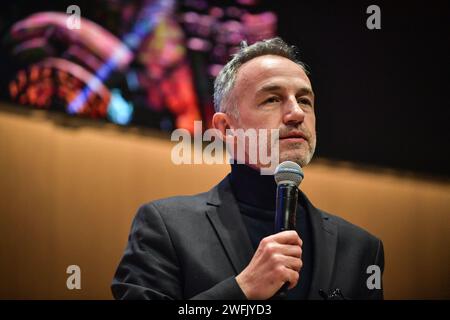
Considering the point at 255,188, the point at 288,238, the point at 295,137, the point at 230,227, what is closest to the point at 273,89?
the point at 295,137

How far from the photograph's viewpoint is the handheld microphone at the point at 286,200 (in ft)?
3.97

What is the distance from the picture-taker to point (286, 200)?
1.23 metres

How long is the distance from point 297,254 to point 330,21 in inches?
79.7

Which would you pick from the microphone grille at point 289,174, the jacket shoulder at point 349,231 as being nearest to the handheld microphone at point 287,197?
the microphone grille at point 289,174

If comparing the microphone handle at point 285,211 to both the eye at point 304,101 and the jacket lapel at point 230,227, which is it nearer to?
the jacket lapel at point 230,227

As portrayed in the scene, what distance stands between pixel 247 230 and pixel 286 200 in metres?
0.41

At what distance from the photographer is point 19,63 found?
2.67 m

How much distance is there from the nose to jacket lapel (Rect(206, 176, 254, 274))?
0.27 meters

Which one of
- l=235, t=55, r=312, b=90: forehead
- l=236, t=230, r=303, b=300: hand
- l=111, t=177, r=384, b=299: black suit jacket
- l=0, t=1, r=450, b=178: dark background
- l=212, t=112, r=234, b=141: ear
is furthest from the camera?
l=0, t=1, r=450, b=178: dark background

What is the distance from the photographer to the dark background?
291cm

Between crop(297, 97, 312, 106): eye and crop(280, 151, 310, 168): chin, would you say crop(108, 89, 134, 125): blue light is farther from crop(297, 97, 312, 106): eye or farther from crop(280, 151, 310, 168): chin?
crop(280, 151, 310, 168): chin

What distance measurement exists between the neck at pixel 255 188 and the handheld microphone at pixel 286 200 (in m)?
0.36

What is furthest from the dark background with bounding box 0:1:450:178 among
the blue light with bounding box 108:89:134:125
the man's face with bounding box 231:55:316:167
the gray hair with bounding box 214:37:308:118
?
the man's face with bounding box 231:55:316:167
